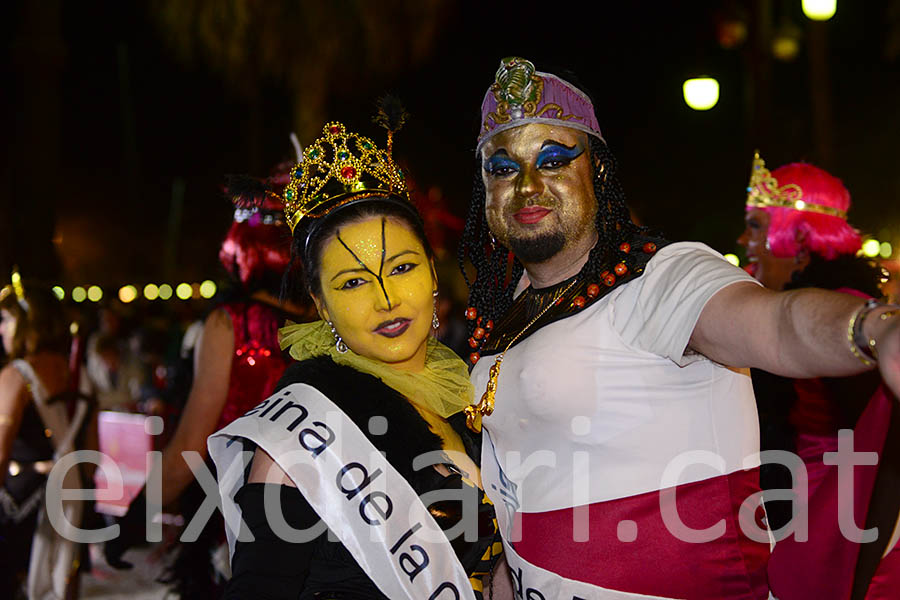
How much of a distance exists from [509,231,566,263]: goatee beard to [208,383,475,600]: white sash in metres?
0.68

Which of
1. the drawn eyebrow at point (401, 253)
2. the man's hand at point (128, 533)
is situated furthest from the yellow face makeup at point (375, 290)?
the man's hand at point (128, 533)

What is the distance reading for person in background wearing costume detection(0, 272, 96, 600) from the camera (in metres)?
4.32

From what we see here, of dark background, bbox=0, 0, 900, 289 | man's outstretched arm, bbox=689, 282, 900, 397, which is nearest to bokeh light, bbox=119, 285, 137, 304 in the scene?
dark background, bbox=0, 0, 900, 289

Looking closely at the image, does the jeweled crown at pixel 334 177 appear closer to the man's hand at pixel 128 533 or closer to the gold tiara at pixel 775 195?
the man's hand at pixel 128 533

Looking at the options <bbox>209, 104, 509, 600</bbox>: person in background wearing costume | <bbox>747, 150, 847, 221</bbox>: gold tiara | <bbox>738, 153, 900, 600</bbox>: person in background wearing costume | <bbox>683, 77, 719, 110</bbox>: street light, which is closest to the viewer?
<bbox>209, 104, 509, 600</bbox>: person in background wearing costume

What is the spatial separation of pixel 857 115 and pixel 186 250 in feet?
65.6

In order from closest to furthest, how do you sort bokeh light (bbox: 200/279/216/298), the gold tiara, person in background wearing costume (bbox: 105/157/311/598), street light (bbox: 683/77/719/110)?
person in background wearing costume (bbox: 105/157/311/598) → the gold tiara → street light (bbox: 683/77/719/110) → bokeh light (bbox: 200/279/216/298)

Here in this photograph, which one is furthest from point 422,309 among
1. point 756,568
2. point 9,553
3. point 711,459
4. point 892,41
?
point 892,41

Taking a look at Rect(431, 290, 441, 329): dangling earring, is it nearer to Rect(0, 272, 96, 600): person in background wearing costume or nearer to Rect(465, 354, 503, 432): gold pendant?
Rect(465, 354, 503, 432): gold pendant

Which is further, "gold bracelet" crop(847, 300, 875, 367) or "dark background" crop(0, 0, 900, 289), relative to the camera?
"dark background" crop(0, 0, 900, 289)

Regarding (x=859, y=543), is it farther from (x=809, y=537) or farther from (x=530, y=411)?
(x=530, y=411)

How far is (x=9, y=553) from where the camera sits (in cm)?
431

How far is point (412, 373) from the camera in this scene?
2.41 metres

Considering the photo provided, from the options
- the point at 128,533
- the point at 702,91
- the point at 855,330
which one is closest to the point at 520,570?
the point at 855,330
